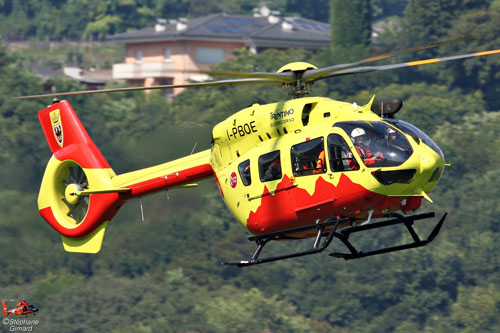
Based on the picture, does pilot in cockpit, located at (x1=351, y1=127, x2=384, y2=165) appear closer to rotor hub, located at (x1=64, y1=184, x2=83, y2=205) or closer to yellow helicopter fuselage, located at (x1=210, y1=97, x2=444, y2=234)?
yellow helicopter fuselage, located at (x1=210, y1=97, x2=444, y2=234)

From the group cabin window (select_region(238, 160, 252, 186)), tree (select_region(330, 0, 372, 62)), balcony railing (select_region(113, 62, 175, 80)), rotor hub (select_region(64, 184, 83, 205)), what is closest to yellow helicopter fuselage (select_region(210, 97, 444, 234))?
cabin window (select_region(238, 160, 252, 186))

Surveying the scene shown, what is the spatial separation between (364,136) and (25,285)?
3181cm

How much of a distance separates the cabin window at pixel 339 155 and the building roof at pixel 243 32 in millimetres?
69545

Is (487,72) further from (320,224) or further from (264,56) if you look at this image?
(320,224)

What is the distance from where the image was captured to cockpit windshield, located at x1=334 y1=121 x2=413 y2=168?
16.3m

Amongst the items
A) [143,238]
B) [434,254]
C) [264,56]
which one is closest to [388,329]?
[434,254]

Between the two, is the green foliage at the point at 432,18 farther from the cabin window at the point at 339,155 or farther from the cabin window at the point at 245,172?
the cabin window at the point at 339,155

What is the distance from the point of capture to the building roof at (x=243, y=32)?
86875mm

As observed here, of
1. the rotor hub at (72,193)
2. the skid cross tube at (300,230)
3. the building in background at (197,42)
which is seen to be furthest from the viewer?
the building in background at (197,42)

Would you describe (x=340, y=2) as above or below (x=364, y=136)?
below

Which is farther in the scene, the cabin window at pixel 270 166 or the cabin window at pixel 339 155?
the cabin window at pixel 270 166

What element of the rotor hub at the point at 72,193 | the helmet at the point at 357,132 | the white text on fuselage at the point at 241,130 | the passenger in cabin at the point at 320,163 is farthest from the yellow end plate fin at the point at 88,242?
the helmet at the point at 357,132

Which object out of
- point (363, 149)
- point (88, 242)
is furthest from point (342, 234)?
point (88, 242)

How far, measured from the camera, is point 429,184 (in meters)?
16.8
